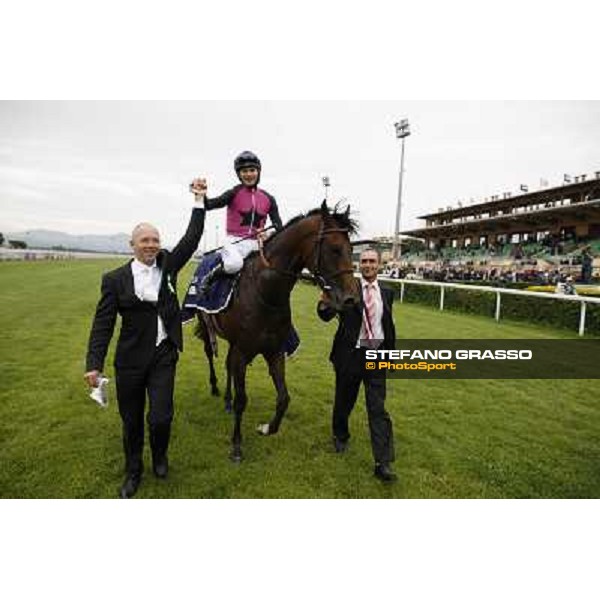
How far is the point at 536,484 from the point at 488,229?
7681 millimetres

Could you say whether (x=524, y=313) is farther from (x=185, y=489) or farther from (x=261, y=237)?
(x=185, y=489)

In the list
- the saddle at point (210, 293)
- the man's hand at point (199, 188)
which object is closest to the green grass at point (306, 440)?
the saddle at point (210, 293)

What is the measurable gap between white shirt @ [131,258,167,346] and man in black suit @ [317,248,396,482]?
1154 millimetres

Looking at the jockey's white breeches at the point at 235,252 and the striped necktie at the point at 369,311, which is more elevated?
the jockey's white breeches at the point at 235,252

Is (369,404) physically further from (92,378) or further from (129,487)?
(92,378)

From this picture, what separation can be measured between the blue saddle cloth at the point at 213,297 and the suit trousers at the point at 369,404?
0.58m

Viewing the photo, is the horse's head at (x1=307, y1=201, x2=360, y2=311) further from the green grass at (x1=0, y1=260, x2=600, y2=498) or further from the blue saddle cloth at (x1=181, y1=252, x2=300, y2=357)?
the green grass at (x1=0, y1=260, x2=600, y2=498)

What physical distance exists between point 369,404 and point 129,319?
6.08ft

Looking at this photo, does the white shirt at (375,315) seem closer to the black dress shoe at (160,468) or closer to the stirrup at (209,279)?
the stirrup at (209,279)

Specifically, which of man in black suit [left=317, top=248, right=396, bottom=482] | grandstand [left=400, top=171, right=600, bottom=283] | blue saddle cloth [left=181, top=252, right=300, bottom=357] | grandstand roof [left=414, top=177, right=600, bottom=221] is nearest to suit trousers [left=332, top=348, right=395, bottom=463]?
man in black suit [left=317, top=248, right=396, bottom=482]

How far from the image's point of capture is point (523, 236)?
8.26m

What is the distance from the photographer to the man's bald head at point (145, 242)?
2682 millimetres

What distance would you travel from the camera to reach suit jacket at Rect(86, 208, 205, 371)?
268 cm

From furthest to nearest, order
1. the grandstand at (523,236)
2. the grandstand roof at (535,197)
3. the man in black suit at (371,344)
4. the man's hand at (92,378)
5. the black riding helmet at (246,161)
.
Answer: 1. the grandstand at (523,236)
2. the grandstand roof at (535,197)
3. the black riding helmet at (246,161)
4. the man in black suit at (371,344)
5. the man's hand at (92,378)
